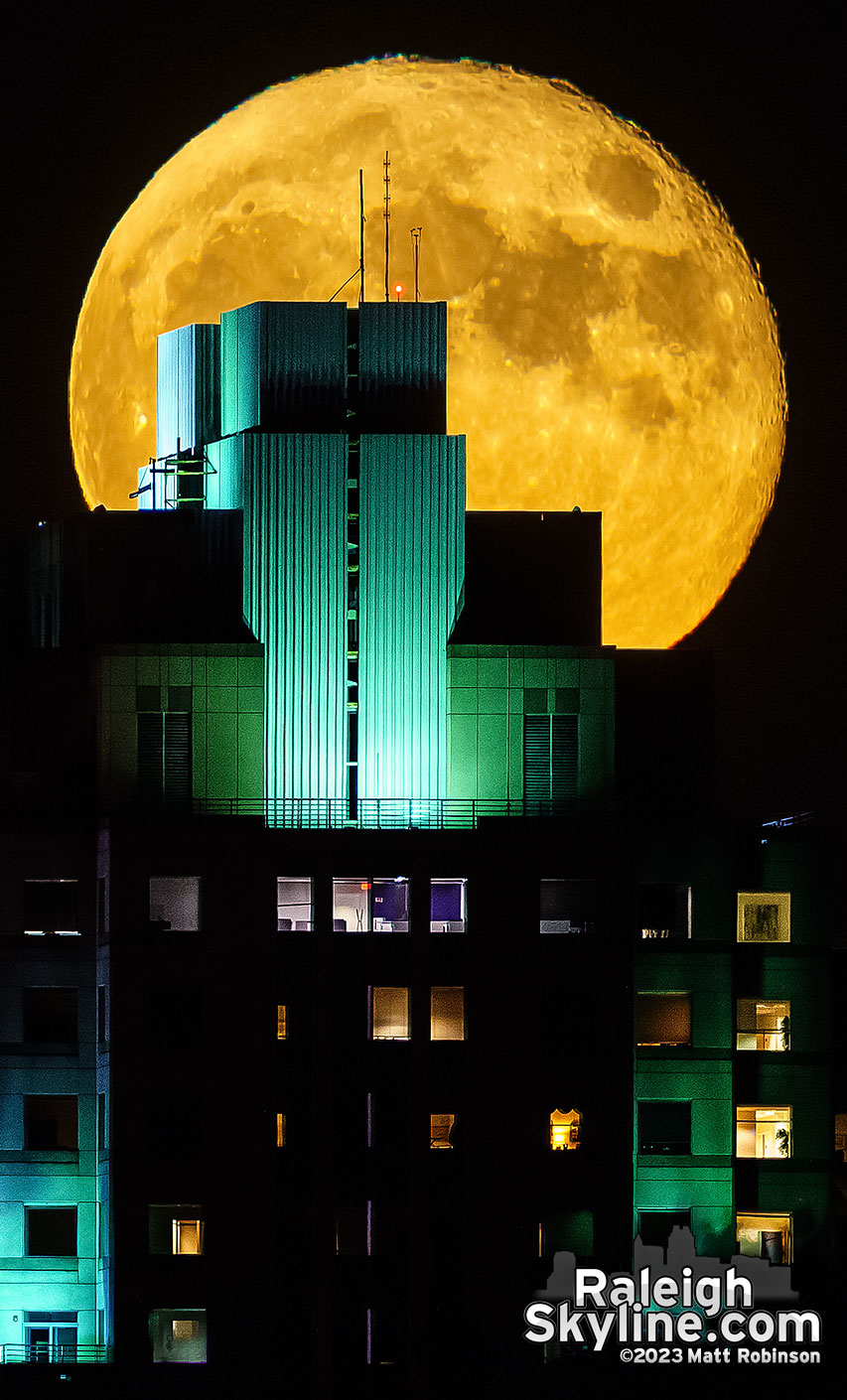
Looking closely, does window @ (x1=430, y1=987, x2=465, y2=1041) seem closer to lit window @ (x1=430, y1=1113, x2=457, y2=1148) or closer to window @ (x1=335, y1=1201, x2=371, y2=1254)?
lit window @ (x1=430, y1=1113, x2=457, y2=1148)

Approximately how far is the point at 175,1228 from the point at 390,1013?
9467mm

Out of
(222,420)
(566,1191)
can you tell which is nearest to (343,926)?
(566,1191)

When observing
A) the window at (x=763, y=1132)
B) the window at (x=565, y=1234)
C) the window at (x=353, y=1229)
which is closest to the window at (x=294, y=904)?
the window at (x=353, y=1229)

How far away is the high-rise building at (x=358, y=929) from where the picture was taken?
3654 inches

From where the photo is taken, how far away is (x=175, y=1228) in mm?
93375

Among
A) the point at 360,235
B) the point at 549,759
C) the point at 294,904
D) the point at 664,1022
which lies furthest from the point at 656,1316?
the point at 360,235

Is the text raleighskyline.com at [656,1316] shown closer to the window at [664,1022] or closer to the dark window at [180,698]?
the window at [664,1022]

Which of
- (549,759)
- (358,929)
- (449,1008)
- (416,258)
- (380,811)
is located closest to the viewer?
(449,1008)

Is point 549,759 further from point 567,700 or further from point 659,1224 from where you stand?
point 659,1224

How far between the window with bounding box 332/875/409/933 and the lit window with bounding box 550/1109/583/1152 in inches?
301

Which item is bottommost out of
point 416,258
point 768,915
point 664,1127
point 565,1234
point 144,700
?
point 565,1234

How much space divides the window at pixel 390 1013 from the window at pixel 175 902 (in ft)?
20.8

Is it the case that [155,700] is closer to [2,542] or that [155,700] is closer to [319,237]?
[2,542]

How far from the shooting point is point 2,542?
105 metres
